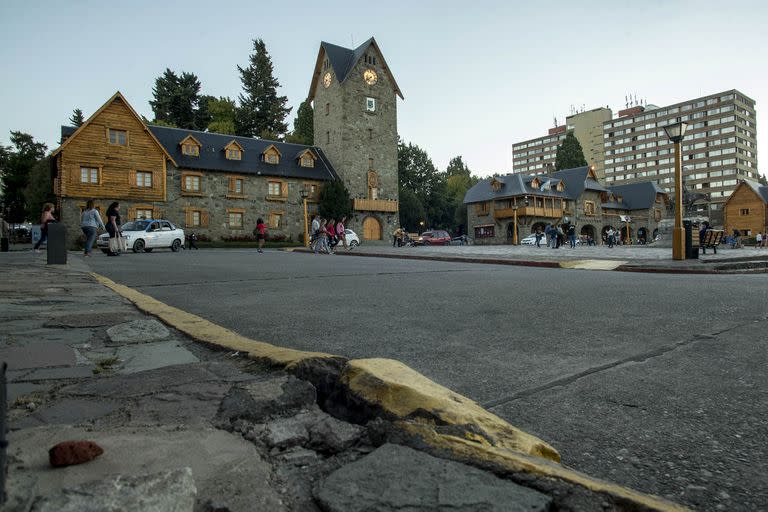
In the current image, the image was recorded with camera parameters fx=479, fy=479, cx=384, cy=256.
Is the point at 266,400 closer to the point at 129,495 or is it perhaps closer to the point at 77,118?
the point at 129,495

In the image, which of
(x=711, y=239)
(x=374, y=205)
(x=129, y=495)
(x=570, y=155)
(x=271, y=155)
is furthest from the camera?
(x=570, y=155)

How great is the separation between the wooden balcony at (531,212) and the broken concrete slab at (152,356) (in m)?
53.4

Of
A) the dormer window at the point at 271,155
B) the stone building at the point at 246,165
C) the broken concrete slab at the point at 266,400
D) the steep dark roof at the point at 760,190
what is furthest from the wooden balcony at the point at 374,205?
the steep dark roof at the point at 760,190

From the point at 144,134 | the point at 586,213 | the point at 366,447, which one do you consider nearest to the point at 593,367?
the point at 366,447

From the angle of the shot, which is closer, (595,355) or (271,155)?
(595,355)

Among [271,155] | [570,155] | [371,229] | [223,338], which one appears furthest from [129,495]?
[570,155]

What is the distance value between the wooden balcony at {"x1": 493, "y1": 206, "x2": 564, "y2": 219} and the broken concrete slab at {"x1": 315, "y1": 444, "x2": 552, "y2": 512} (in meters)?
54.5

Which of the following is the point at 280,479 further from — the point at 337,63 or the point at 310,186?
the point at 337,63

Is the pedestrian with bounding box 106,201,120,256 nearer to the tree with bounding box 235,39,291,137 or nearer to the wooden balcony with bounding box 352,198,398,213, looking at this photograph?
the wooden balcony with bounding box 352,198,398,213

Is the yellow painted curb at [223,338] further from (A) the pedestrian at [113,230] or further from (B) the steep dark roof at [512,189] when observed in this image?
(B) the steep dark roof at [512,189]

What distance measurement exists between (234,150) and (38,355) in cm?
4268

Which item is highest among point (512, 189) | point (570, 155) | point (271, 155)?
point (570, 155)

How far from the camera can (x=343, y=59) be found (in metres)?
48.1

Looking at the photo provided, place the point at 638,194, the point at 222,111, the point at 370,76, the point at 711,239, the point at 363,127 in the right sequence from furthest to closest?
1. the point at 638,194
2. the point at 222,111
3. the point at 370,76
4. the point at 363,127
5. the point at 711,239
